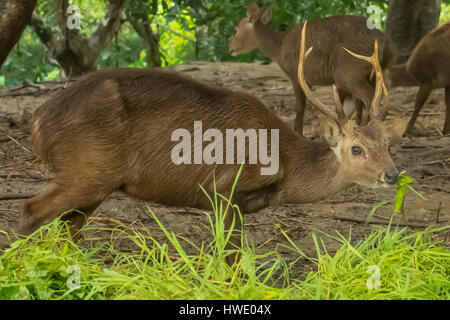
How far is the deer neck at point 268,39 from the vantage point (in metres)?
8.82

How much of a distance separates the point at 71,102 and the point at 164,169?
2.43 feet

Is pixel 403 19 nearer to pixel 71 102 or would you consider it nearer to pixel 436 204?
pixel 436 204

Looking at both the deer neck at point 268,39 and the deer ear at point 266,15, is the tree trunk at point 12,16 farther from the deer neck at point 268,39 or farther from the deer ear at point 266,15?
the deer ear at point 266,15

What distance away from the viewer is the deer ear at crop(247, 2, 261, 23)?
29.6 ft

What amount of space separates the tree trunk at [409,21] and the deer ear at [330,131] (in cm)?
577

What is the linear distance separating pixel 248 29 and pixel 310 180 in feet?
16.2

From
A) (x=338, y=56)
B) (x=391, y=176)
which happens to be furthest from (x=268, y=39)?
(x=391, y=176)

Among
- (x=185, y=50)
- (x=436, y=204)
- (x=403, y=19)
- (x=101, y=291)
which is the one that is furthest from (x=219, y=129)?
(x=185, y=50)

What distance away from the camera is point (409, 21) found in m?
9.95

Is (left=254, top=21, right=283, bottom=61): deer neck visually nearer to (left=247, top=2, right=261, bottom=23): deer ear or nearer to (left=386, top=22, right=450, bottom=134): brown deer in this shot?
(left=247, top=2, right=261, bottom=23): deer ear

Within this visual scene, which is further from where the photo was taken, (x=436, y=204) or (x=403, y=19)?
(x=403, y=19)

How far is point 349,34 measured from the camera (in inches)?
309

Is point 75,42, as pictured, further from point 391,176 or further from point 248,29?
point 391,176

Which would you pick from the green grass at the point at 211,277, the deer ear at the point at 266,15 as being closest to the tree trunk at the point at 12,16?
the green grass at the point at 211,277
